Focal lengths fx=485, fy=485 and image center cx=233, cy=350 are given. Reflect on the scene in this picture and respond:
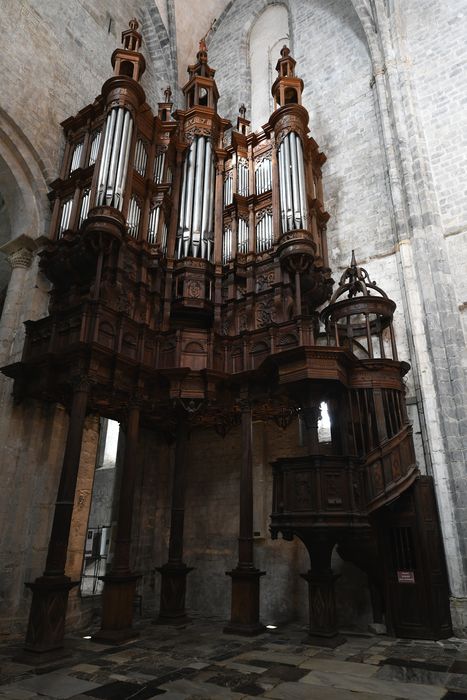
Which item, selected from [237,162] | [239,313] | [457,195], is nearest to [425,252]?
[457,195]

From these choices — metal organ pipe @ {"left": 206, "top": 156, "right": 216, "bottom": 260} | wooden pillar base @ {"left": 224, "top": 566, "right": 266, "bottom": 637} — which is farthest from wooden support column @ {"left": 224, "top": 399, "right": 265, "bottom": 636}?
metal organ pipe @ {"left": 206, "top": 156, "right": 216, "bottom": 260}

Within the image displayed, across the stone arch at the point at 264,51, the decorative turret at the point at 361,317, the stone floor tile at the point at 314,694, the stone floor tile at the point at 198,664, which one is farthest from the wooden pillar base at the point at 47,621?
the stone arch at the point at 264,51

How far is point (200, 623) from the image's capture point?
857 cm

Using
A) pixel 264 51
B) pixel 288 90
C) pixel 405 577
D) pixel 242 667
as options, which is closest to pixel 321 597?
pixel 405 577

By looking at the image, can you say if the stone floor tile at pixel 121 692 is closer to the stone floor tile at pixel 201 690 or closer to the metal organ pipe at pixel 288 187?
the stone floor tile at pixel 201 690

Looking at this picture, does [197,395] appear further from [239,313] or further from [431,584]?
[431,584]

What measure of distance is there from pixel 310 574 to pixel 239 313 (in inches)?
194

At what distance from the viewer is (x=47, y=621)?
247 inches

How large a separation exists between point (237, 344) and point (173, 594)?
181 inches

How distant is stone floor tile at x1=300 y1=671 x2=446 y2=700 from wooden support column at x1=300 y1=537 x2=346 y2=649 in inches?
66.7

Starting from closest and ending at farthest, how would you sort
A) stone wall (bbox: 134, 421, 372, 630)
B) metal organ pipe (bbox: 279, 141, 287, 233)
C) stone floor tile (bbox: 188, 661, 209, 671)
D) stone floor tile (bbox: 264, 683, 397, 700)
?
stone floor tile (bbox: 264, 683, 397, 700) < stone floor tile (bbox: 188, 661, 209, 671) < stone wall (bbox: 134, 421, 372, 630) < metal organ pipe (bbox: 279, 141, 287, 233)

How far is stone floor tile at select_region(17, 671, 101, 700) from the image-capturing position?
4.66m

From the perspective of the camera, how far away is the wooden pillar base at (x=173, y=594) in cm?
841

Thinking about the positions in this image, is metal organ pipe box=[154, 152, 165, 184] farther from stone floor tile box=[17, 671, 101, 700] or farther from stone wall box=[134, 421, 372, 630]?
stone floor tile box=[17, 671, 101, 700]
